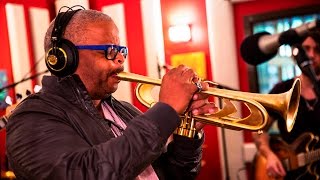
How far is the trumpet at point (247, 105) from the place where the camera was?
1.50 m

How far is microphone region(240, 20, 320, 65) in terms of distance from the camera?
213 cm

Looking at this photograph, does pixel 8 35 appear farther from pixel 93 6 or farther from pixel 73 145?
pixel 73 145

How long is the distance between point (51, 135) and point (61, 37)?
1.41ft

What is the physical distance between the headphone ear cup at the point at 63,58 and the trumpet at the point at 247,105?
0.19 metres

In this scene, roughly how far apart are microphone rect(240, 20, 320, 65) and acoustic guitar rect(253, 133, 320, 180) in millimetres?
888

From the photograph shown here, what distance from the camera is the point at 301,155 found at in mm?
2969

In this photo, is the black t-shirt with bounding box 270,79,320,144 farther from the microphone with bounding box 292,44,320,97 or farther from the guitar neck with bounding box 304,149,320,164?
the microphone with bounding box 292,44,320,97

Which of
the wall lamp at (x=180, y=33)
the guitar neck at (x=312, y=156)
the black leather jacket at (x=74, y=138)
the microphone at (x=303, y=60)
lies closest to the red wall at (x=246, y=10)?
the wall lamp at (x=180, y=33)

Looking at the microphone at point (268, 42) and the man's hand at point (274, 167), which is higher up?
the microphone at point (268, 42)

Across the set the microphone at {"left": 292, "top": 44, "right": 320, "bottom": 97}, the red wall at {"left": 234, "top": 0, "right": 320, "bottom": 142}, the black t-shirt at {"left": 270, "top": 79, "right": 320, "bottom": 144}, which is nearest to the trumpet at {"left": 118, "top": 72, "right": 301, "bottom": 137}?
the microphone at {"left": 292, "top": 44, "right": 320, "bottom": 97}

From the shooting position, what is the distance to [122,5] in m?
3.81

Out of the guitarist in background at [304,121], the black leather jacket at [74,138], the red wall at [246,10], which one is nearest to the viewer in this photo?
the black leather jacket at [74,138]

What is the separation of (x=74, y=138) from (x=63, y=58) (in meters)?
0.34

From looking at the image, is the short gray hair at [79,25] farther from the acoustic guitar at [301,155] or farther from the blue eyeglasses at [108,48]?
the acoustic guitar at [301,155]
